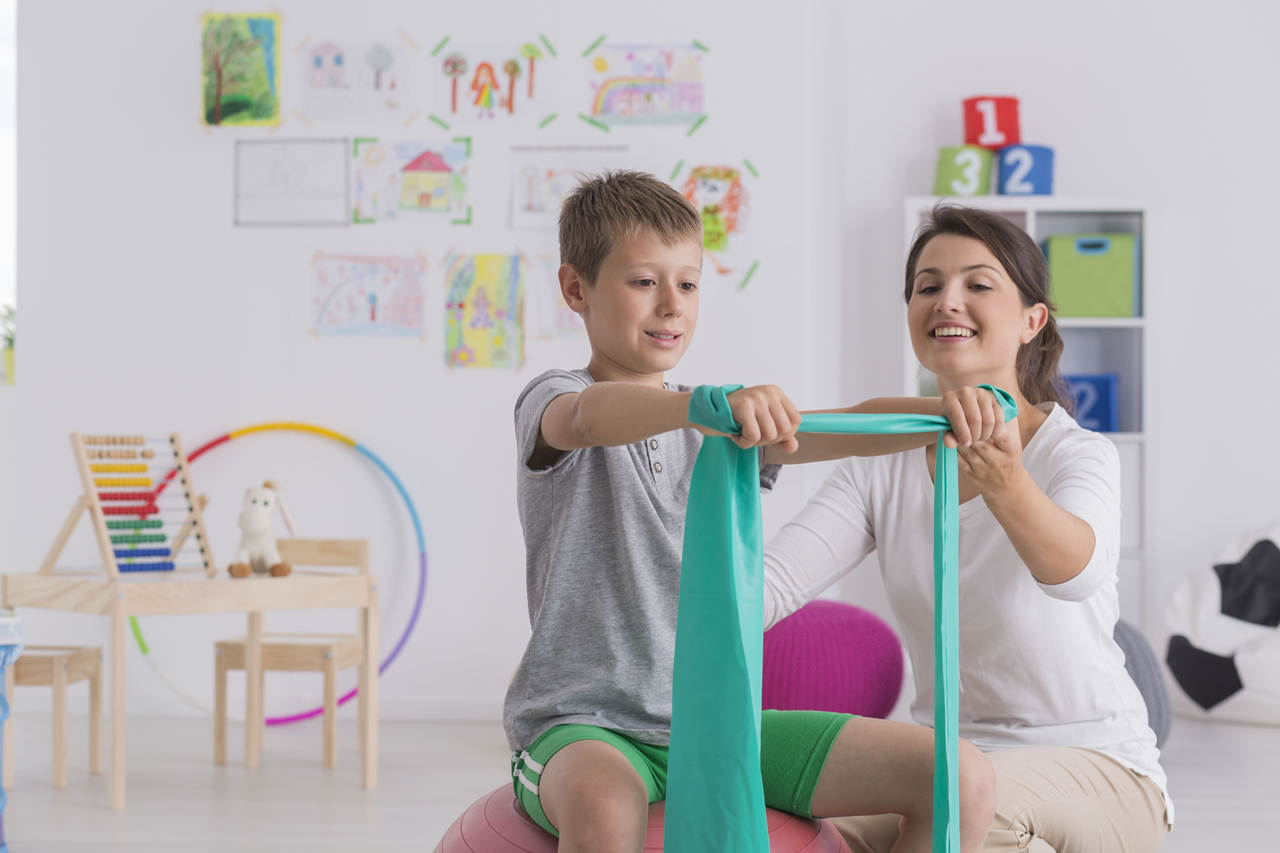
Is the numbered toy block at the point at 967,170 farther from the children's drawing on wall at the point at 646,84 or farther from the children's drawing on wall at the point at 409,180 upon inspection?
the children's drawing on wall at the point at 409,180

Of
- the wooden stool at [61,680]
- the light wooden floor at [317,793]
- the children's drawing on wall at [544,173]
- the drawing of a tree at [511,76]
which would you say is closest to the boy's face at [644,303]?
the light wooden floor at [317,793]

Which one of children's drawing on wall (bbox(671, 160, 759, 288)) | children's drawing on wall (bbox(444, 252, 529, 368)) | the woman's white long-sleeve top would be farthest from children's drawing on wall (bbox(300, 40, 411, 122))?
the woman's white long-sleeve top

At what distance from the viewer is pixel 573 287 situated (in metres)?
1.34

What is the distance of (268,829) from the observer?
7.02 ft

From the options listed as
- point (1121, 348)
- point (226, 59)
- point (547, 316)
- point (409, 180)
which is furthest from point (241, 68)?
point (1121, 348)

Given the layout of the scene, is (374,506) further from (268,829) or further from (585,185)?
(585,185)

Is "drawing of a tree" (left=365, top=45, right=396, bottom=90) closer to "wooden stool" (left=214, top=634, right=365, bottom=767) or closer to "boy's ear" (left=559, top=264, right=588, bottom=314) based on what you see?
"wooden stool" (left=214, top=634, right=365, bottom=767)

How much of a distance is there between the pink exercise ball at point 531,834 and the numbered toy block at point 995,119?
2859 mm

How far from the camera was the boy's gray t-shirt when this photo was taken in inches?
45.9

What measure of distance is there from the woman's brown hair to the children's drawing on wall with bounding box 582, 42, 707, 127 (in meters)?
1.82

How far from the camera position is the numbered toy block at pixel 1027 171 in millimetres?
3451

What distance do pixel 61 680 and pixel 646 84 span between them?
90.3 inches

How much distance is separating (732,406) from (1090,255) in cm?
289

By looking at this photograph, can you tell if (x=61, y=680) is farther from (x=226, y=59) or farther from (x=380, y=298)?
(x=226, y=59)
